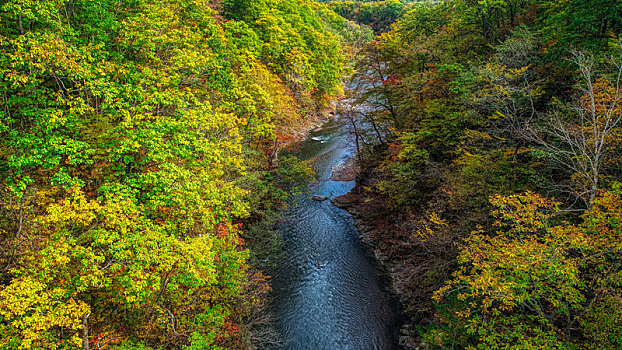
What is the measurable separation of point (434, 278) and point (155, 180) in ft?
43.9

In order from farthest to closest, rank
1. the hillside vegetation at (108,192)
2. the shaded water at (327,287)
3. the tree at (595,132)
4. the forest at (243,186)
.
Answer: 1. the shaded water at (327,287)
2. the tree at (595,132)
3. the forest at (243,186)
4. the hillside vegetation at (108,192)

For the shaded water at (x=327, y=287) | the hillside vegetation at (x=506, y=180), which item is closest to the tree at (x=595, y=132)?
the hillside vegetation at (x=506, y=180)

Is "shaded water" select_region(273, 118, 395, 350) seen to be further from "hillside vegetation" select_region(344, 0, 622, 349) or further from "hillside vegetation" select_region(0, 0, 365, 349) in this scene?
"hillside vegetation" select_region(0, 0, 365, 349)

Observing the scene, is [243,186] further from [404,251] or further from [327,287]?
[404,251]

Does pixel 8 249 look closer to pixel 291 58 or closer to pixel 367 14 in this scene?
pixel 291 58

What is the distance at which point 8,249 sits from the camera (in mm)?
7070

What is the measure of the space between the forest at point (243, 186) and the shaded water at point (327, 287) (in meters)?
0.99

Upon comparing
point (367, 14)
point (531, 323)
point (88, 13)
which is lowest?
point (531, 323)

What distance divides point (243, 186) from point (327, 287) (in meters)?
8.02

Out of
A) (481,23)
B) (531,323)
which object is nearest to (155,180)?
(531,323)

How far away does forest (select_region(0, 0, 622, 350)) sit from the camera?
23.8 feet

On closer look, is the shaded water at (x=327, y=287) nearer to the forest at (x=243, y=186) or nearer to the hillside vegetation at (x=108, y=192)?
the forest at (x=243, y=186)

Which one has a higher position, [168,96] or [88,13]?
[88,13]

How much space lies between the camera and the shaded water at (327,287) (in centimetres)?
1306
